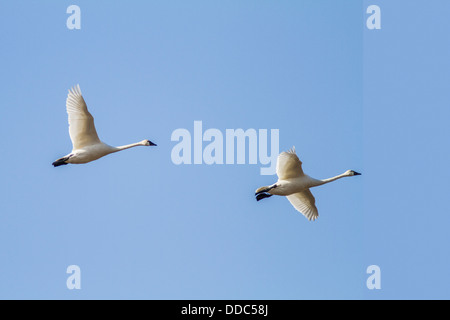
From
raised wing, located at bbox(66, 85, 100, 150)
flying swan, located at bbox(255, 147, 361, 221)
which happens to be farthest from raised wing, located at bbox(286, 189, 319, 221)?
raised wing, located at bbox(66, 85, 100, 150)

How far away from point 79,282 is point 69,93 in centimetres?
505

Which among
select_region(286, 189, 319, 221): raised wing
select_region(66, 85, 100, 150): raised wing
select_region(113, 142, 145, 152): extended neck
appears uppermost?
select_region(66, 85, 100, 150): raised wing

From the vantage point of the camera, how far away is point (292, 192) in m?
24.3

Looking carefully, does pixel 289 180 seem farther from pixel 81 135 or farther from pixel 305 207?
pixel 81 135

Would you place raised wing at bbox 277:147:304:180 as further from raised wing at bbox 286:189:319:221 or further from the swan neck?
the swan neck

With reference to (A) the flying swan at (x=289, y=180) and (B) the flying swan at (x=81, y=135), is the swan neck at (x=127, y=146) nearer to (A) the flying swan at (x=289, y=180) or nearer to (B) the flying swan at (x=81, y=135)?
(B) the flying swan at (x=81, y=135)

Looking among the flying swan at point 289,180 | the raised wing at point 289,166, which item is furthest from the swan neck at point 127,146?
the raised wing at point 289,166

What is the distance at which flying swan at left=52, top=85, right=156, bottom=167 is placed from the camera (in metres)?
23.7

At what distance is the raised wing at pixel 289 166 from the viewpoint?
2338cm

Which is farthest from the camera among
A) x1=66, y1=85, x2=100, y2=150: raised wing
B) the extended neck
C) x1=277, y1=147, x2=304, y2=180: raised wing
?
the extended neck

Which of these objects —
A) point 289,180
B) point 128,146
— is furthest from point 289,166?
point 128,146
